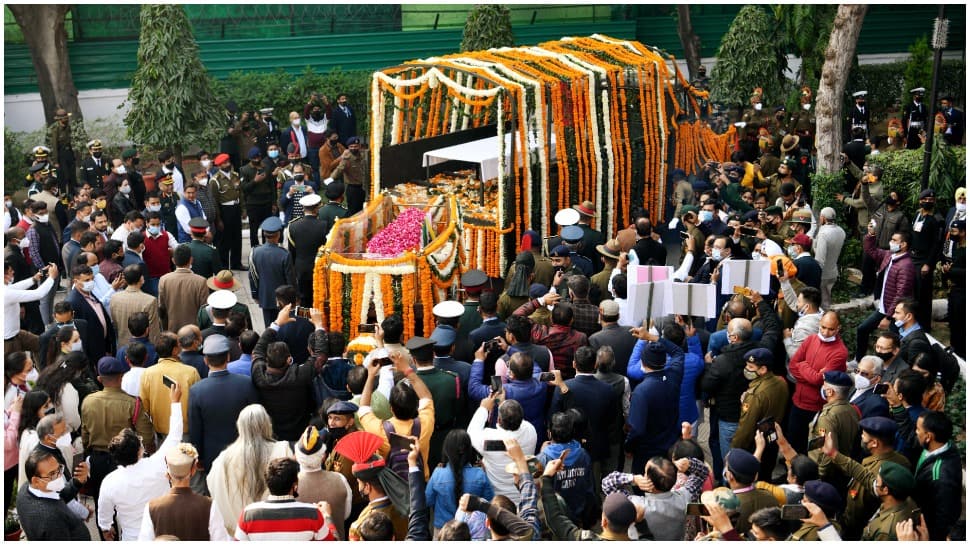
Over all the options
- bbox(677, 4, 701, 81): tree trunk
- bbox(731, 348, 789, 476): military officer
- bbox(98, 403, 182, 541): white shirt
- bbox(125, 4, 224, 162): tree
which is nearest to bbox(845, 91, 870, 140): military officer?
bbox(677, 4, 701, 81): tree trunk

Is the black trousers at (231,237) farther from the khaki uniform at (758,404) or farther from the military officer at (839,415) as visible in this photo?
the military officer at (839,415)

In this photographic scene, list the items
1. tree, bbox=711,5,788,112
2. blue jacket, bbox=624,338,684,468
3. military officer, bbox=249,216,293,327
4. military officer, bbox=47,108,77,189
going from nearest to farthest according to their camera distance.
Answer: blue jacket, bbox=624,338,684,468
military officer, bbox=249,216,293,327
military officer, bbox=47,108,77,189
tree, bbox=711,5,788,112

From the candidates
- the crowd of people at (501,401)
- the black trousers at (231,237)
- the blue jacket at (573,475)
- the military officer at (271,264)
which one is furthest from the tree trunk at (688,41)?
the blue jacket at (573,475)

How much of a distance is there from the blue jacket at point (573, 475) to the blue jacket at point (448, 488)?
40 cm

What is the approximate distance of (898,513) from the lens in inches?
233

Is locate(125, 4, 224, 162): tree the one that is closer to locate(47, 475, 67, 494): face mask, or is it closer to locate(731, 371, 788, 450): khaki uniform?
locate(47, 475, 67, 494): face mask

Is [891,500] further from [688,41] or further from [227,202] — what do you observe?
[688,41]

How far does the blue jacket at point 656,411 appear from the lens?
24.5 ft

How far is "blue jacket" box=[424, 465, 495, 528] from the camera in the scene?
614 centimetres

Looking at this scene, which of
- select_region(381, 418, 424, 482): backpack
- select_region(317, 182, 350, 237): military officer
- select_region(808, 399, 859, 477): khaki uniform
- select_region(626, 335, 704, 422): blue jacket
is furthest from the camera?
select_region(317, 182, 350, 237): military officer

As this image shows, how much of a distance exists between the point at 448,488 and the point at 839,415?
2.73m

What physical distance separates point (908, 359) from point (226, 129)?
12965mm

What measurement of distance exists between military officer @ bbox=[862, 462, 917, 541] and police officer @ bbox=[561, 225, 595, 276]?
15.7 ft

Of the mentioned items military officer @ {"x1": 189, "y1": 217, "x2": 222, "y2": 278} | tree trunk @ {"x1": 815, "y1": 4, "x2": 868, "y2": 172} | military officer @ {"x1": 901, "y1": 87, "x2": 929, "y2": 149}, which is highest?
tree trunk @ {"x1": 815, "y1": 4, "x2": 868, "y2": 172}
